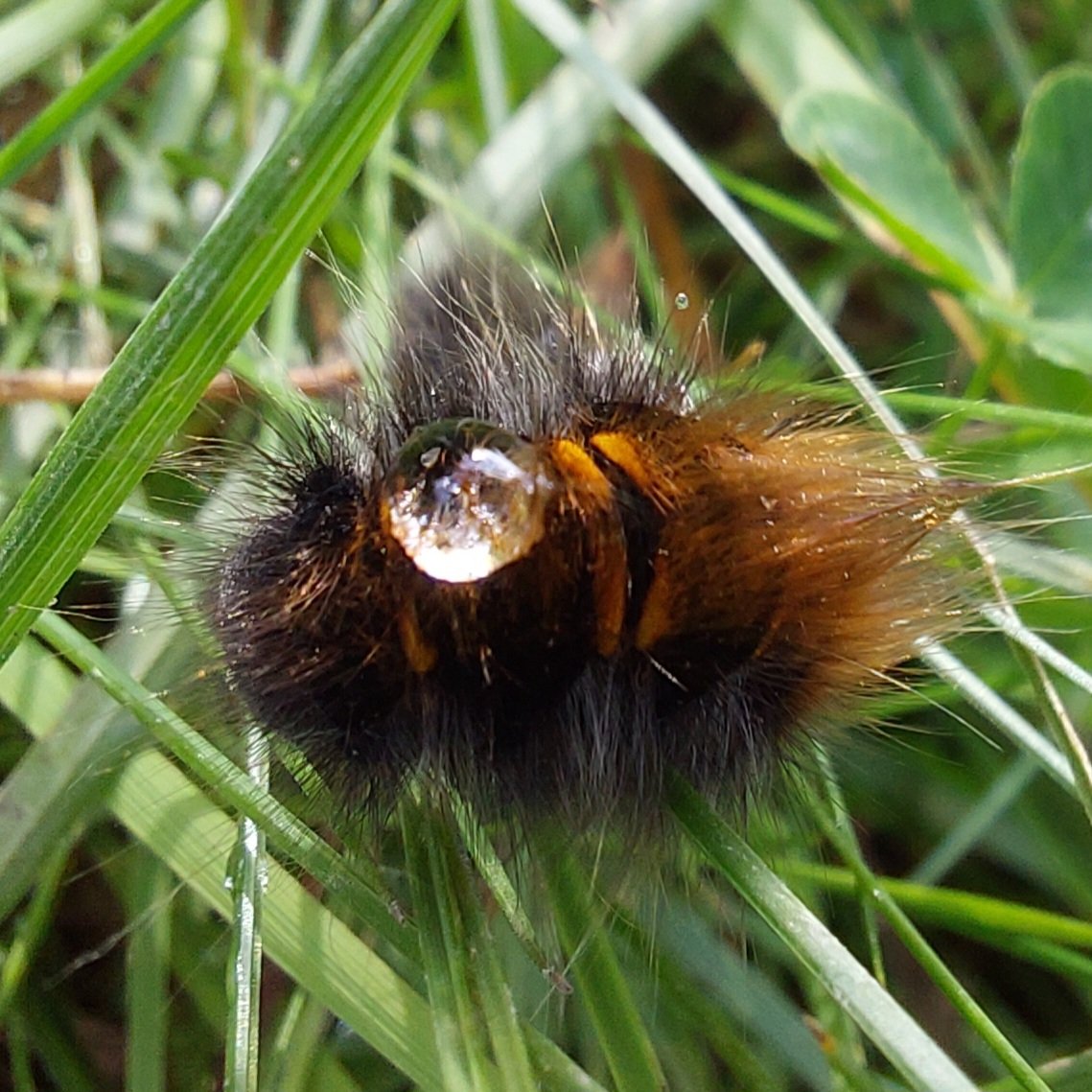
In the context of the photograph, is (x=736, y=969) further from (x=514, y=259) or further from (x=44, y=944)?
(x=514, y=259)

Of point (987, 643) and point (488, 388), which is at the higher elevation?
A: point (488, 388)

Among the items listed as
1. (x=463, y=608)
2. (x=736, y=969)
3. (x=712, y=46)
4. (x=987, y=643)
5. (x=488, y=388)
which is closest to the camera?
(x=463, y=608)

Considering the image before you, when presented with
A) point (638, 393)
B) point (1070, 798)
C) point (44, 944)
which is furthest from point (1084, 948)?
point (44, 944)

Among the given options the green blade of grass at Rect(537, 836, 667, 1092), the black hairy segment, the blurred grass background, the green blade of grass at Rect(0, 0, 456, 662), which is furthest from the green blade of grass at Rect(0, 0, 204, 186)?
the green blade of grass at Rect(537, 836, 667, 1092)

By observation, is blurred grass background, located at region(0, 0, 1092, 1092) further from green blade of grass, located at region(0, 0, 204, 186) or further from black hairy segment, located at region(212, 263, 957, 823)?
black hairy segment, located at region(212, 263, 957, 823)

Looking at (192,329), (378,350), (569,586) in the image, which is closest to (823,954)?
(569,586)

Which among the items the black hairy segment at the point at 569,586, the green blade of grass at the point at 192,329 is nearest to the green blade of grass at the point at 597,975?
the black hairy segment at the point at 569,586

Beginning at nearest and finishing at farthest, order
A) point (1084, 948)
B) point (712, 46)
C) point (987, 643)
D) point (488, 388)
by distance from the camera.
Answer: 1. point (488, 388)
2. point (1084, 948)
3. point (987, 643)
4. point (712, 46)
